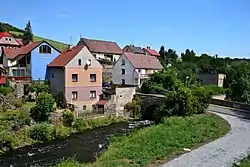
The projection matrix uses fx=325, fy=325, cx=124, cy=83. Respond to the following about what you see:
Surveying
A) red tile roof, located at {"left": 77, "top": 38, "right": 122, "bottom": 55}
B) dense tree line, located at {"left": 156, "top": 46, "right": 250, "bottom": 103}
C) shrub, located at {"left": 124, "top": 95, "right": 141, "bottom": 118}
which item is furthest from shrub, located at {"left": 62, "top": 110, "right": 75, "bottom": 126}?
red tile roof, located at {"left": 77, "top": 38, "right": 122, "bottom": 55}

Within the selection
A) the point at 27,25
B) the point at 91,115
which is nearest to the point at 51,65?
the point at 91,115

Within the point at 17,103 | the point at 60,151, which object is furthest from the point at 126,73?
the point at 60,151

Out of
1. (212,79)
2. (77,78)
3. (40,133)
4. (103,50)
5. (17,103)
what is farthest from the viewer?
(103,50)

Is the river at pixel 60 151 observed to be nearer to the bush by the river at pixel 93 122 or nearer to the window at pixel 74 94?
the bush by the river at pixel 93 122

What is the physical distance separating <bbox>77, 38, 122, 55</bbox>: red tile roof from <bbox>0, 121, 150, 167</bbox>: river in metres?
38.9

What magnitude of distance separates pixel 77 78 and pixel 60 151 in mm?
15463

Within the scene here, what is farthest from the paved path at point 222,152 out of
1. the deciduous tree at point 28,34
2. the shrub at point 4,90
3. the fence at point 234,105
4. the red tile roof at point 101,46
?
the deciduous tree at point 28,34

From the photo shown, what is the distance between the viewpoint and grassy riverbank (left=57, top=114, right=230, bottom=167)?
17297 millimetres

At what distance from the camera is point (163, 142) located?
20.8m

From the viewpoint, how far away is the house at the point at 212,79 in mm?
59309

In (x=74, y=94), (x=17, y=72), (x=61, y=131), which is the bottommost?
(x=61, y=131)

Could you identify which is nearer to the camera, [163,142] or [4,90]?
[163,142]

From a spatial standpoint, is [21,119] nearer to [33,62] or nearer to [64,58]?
[64,58]

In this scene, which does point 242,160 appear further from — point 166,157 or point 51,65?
point 51,65
